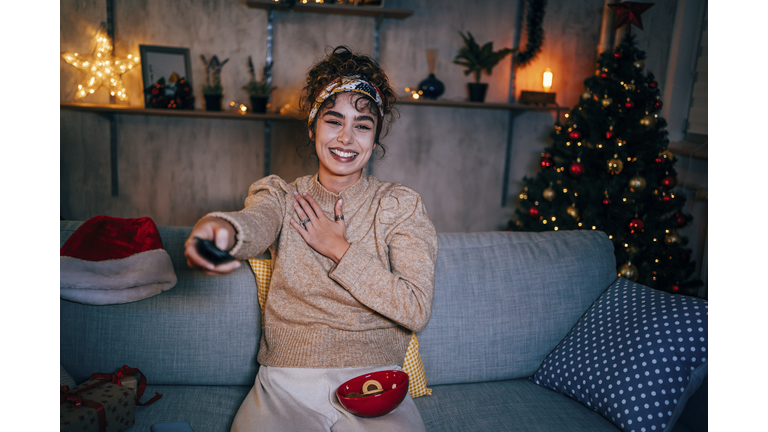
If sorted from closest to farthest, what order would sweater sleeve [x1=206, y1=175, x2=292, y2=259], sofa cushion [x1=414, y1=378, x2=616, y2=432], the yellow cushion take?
sweater sleeve [x1=206, y1=175, x2=292, y2=259], sofa cushion [x1=414, y1=378, x2=616, y2=432], the yellow cushion

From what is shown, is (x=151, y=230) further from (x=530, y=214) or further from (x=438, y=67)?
(x=438, y=67)

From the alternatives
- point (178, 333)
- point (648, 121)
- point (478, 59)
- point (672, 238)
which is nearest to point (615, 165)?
point (648, 121)

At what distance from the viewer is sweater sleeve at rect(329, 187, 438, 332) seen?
1.11 m

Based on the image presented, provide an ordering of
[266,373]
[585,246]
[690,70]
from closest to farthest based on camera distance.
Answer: [266,373]
[585,246]
[690,70]

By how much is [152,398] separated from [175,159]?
83.0 inches

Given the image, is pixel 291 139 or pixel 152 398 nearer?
pixel 152 398

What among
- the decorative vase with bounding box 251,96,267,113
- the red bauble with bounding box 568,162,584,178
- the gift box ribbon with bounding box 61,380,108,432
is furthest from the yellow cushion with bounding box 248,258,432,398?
the decorative vase with bounding box 251,96,267,113

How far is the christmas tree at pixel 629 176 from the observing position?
236cm

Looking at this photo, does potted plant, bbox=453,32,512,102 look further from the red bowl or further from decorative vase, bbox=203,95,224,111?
the red bowl

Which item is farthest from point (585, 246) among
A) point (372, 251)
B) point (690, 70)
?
point (690, 70)

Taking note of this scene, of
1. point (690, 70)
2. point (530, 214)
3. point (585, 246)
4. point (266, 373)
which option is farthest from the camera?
point (690, 70)

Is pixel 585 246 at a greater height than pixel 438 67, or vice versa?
pixel 438 67

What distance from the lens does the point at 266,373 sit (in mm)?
1173

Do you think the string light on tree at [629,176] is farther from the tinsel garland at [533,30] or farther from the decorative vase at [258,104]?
the decorative vase at [258,104]
